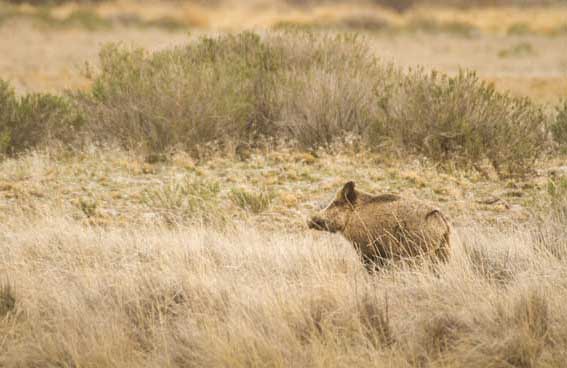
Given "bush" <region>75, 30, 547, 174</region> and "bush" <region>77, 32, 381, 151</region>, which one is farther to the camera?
"bush" <region>77, 32, 381, 151</region>

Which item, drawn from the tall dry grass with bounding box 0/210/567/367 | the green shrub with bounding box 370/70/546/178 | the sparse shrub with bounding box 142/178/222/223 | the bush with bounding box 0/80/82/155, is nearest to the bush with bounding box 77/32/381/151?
the bush with bounding box 0/80/82/155

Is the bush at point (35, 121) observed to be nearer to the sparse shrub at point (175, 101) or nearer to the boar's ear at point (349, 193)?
the sparse shrub at point (175, 101)

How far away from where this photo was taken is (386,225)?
5379 mm

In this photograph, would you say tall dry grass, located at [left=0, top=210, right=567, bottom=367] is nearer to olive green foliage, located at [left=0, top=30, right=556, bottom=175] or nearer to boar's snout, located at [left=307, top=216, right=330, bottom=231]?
boar's snout, located at [left=307, top=216, right=330, bottom=231]

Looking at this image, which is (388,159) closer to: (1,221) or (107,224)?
(107,224)

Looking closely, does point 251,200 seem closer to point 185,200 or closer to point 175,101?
point 185,200

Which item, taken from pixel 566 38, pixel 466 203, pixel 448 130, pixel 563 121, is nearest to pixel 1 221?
pixel 466 203

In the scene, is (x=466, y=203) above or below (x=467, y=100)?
below

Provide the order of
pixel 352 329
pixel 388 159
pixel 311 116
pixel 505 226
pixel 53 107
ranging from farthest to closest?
pixel 53 107 < pixel 311 116 < pixel 388 159 < pixel 505 226 < pixel 352 329

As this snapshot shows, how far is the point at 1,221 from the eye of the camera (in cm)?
763

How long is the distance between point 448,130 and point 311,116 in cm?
196

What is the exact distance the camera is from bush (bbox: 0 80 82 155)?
1150cm

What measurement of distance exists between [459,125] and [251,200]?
3486mm

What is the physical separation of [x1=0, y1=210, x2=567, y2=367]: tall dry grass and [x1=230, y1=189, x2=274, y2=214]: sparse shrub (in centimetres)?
182
